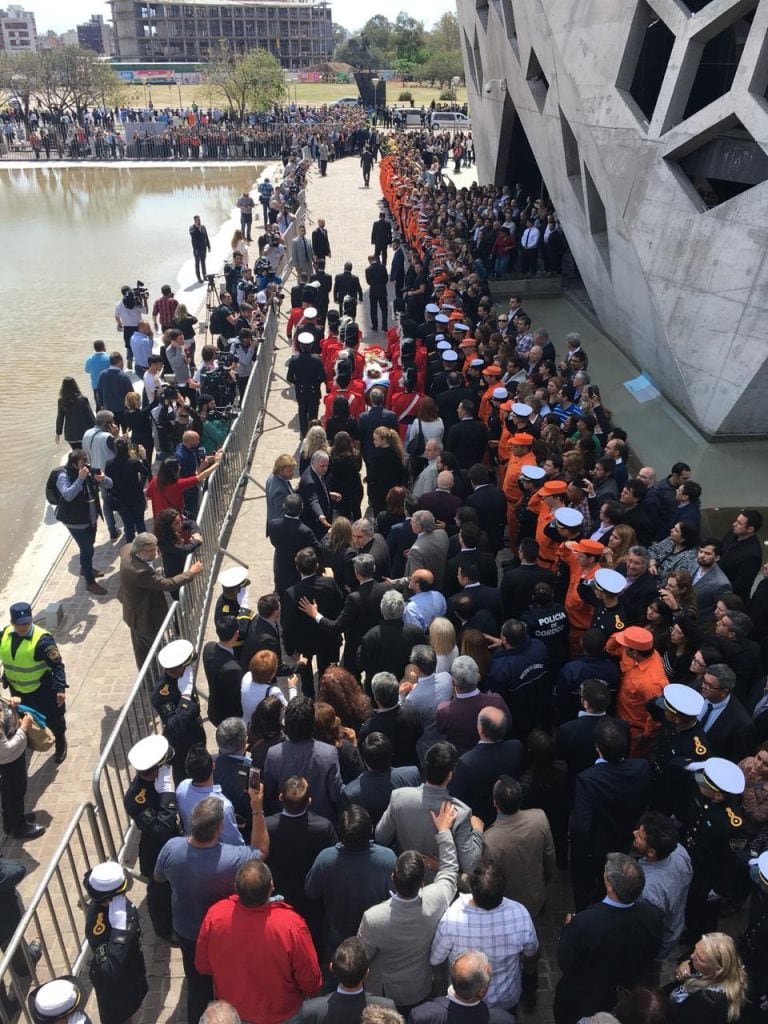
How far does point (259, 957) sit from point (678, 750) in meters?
2.73

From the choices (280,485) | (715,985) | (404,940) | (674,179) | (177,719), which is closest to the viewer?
(715,985)

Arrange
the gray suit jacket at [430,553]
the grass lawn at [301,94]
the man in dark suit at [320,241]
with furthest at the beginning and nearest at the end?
the grass lawn at [301,94]
the man in dark suit at [320,241]
the gray suit jacket at [430,553]

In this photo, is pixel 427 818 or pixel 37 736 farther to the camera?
pixel 37 736

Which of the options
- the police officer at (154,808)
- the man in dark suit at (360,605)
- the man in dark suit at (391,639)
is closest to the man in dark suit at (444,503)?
the man in dark suit at (360,605)

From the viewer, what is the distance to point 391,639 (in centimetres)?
592

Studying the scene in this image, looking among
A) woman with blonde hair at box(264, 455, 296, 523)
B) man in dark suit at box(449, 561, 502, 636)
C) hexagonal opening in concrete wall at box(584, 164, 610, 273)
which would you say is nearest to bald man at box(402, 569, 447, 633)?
man in dark suit at box(449, 561, 502, 636)

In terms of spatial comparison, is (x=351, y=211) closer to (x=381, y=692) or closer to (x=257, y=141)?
(x=257, y=141)

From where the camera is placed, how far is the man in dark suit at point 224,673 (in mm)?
5777

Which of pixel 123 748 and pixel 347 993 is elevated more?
pixel 347 993

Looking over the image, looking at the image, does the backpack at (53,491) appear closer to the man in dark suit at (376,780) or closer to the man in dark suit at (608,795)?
the man in dark suit at (376,780)

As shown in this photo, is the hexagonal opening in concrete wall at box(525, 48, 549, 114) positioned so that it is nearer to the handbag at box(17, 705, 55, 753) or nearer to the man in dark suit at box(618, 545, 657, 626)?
the man in dark suit at box(618, 545, 657, 626)

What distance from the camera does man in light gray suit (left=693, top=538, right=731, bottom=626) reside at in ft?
21.7

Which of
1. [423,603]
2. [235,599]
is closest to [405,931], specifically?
[423,603]

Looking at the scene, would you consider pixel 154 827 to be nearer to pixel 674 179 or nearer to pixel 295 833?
pixel 295 833
